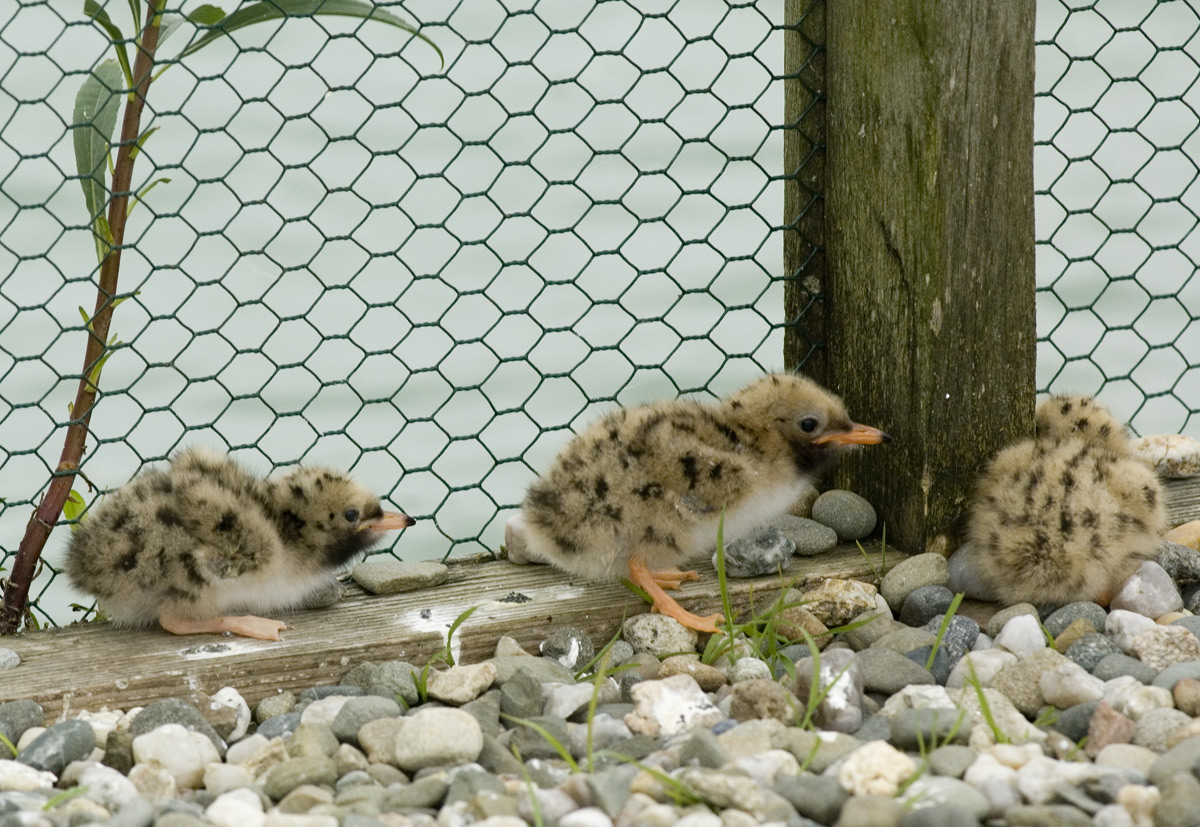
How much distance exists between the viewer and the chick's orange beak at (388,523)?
3922 mm

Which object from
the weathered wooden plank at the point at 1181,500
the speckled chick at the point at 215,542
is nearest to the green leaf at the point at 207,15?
the speckled chick at the point at 215,542

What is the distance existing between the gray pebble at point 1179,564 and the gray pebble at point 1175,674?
0.68 meters

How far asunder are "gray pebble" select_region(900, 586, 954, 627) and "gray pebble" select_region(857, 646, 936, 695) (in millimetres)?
403

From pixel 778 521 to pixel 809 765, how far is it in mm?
1299

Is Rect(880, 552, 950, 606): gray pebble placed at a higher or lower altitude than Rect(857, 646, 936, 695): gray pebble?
higher

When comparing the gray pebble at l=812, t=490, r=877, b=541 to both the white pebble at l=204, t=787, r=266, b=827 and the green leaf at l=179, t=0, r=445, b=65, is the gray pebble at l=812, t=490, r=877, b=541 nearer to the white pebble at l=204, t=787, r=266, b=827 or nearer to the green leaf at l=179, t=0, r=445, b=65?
the green leaf at l=179, t=0, r=445, b=65

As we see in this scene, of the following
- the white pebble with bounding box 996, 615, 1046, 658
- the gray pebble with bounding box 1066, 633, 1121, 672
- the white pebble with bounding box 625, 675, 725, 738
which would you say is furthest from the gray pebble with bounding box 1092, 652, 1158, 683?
the white pebble with bounding box 625, 675, 725, 738

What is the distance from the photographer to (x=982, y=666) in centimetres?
350

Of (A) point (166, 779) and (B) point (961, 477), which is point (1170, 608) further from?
(A) point (166, 779)

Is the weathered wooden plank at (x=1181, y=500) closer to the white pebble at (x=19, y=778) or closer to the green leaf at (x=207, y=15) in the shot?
the green leaf at (x=207, y=15)

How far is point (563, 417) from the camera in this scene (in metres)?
7.18

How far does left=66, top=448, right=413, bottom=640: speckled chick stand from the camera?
3.62 metres

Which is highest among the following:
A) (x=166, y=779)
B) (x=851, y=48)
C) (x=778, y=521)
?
(x=851, y=48)

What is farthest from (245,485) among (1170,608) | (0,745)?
(1170,608)
